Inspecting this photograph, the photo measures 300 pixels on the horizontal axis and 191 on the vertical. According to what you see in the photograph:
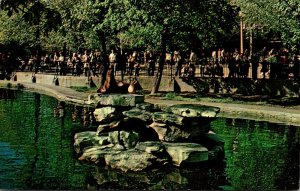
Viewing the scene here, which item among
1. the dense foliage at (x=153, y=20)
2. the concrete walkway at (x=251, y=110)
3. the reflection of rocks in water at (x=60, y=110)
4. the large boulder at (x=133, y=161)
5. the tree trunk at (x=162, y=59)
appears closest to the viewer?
the large boulder at (x=133, y=161)

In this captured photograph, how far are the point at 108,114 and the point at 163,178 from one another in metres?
2.64

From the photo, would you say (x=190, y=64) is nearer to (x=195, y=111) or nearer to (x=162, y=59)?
(x=162, y=59)

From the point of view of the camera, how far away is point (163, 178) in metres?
10.2

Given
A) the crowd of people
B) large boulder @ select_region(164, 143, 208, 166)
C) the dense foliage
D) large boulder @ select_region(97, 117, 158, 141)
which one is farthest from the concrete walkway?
large boulder @ select_region(164, 143, 208, 166)

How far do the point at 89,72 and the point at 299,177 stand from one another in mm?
15048

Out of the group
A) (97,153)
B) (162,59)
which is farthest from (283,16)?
(97,153)

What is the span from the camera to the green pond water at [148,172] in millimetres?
9844

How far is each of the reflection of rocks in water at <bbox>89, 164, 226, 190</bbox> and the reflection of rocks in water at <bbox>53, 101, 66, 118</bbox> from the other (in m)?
7.26

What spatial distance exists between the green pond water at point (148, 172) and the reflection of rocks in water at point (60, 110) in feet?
3.37

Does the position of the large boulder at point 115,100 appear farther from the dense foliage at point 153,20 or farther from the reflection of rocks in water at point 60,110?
the dense foliage at point 153,20

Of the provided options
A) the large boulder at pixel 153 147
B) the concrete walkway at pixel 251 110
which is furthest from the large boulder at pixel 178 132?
the concrete walkway at pixel 251 110

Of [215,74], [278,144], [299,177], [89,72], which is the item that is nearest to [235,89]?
[215,74]

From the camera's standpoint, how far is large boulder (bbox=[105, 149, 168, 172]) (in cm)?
1059

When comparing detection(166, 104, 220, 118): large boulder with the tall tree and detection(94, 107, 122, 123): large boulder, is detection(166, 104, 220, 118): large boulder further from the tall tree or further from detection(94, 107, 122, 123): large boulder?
the tall tree
